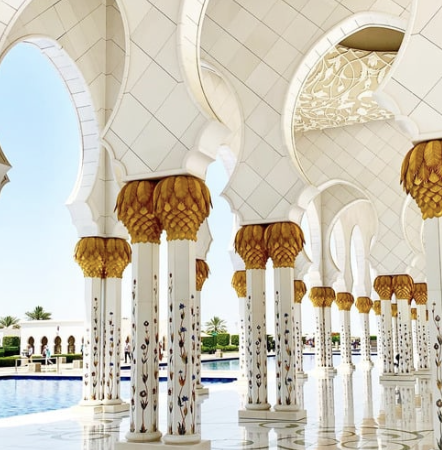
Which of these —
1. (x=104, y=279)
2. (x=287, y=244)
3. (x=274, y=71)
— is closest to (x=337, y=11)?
(x=274, y=71)

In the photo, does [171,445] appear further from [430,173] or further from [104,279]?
[104,279]

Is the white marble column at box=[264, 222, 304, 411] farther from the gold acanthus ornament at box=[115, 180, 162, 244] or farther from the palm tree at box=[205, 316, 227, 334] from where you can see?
the palm tree at box=[205, 316, 227, 334]

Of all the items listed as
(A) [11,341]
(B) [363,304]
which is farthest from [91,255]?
(A) [11,341]

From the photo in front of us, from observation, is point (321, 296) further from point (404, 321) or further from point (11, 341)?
point (11, 341)

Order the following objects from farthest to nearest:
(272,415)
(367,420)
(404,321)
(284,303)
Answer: (404,321) < (284,303) < (272,415) < (367,420)

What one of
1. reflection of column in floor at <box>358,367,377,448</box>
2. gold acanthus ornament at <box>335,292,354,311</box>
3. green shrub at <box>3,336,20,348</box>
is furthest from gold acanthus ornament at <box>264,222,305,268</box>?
green shrub at <box>3,336,20,348</box>

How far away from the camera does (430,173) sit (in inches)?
139

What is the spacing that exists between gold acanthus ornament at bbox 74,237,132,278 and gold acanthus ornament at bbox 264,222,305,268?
1789 mm

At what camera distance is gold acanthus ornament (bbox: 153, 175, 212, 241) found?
4.23 m

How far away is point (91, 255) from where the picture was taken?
6914 millimetres

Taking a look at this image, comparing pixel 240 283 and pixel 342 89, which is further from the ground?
pixel 342 89

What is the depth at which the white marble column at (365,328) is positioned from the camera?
14125 mm

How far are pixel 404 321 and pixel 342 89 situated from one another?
4.17 meters

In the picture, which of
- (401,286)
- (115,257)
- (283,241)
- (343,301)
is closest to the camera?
(283,241)
